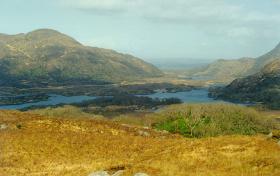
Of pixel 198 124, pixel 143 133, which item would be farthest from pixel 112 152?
pixel 198 124

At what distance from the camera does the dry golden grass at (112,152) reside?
3656 centimetres

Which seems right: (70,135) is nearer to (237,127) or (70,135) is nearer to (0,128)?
(0,128)

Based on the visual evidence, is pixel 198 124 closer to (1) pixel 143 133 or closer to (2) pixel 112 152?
(1) pixel 143 133

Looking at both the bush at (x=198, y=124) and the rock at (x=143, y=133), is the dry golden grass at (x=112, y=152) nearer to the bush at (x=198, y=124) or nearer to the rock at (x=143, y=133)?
the rock at (x=143, y=133)

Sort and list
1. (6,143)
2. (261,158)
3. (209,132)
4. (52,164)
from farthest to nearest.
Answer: (209,132), (6,143), (52,164), (261,158)

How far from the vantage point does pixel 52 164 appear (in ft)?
160

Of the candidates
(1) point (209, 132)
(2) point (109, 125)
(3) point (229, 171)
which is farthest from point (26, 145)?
(1) point (209, 132)

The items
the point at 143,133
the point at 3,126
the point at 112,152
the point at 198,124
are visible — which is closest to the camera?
the point at 112,152

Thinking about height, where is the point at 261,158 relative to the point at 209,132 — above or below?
above

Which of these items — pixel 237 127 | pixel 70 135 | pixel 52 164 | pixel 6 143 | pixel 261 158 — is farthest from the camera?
pixel 237 127

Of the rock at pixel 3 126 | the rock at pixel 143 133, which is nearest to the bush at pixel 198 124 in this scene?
the rock at pixel 143 133

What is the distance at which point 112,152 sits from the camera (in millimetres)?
54750

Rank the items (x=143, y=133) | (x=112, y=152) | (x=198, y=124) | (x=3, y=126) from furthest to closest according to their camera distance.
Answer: (x=198, y=124) < (x=143, y=133) < (x=3, y=126) < (x=112, y=152)

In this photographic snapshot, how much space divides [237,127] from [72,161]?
149754 mm
